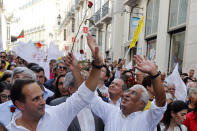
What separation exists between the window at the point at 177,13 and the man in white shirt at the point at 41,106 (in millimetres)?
7051

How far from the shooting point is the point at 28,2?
56.1m

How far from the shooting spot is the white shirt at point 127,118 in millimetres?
2084

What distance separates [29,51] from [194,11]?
5.56m

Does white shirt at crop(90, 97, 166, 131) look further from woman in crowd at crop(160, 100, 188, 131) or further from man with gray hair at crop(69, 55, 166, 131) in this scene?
woman in crowd at crop(160, 100, 188, 131)

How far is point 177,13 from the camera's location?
8.26 metres

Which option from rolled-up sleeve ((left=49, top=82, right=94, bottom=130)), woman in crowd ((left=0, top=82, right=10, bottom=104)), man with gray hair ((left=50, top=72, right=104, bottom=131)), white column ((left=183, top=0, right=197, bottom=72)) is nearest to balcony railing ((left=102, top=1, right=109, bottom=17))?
white column ((left=183, top=0, right=197, bottom=72))

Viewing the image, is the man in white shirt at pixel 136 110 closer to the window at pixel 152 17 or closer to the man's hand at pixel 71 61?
the man's hand at pixel 71 61

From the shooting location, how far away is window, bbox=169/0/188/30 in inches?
310

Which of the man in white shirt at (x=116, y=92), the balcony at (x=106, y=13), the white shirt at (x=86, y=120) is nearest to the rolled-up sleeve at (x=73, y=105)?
the white shirt at (x=86, y=120)

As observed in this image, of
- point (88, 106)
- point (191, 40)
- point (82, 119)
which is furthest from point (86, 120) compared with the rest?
point (191, 40)

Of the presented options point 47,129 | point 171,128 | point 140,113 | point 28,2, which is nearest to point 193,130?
point 171,128

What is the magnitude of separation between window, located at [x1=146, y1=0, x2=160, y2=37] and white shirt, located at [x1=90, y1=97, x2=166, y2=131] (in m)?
8.22

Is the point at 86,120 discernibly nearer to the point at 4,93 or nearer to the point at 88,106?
the point at 88,106

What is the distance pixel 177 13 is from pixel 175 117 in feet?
21.8
